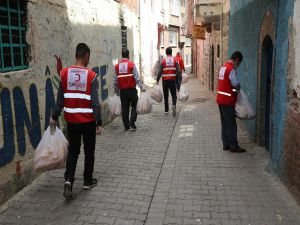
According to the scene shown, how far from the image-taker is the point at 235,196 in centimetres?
477

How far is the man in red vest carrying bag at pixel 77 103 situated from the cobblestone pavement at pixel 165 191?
18.1 inches

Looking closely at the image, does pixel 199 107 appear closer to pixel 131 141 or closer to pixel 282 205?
pixel 131 141

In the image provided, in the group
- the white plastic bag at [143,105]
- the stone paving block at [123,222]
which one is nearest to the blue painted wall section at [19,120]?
the stone paving block at [123,222]

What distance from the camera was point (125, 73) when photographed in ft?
27.3

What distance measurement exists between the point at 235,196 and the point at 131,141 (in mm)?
3355

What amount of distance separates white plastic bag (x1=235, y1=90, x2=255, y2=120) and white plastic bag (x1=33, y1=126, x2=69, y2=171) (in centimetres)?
335

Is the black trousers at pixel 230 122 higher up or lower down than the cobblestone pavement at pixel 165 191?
higher up

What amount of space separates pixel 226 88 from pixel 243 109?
500 mm

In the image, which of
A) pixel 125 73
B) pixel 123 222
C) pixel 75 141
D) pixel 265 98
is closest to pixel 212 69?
pixel 125 73

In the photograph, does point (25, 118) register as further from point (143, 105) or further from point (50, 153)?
point (143, 105)

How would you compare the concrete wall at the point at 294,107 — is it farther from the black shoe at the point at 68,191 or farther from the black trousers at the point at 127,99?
the black trousers at the point at 127,99

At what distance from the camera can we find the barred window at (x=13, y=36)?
15.6 ft

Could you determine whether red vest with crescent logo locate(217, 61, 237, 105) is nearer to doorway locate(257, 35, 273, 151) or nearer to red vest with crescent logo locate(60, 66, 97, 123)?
doorway locate(257, 35, 273, 151)

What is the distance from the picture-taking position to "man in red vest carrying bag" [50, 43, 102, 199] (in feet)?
15.3
